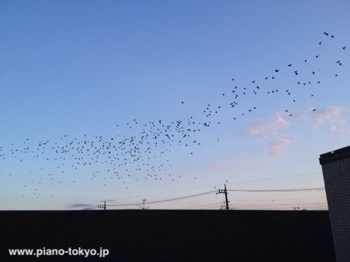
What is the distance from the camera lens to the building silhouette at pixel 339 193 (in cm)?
1209

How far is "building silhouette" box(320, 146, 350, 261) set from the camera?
12086 millimetres

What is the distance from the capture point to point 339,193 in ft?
40.7
